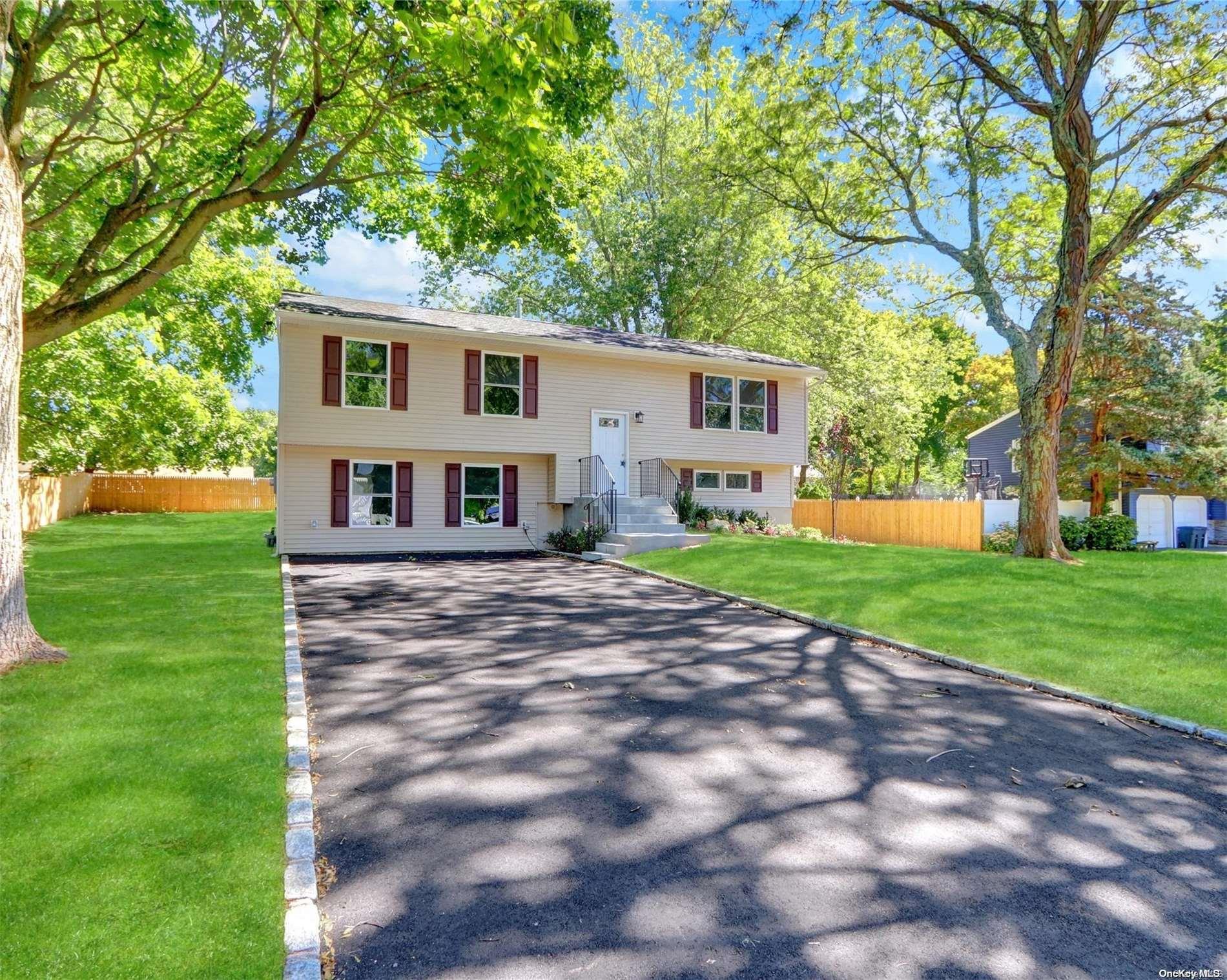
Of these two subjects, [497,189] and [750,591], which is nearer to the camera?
[497,189]

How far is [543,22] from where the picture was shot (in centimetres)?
517

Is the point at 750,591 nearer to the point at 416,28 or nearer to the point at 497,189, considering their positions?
the point at 497,189

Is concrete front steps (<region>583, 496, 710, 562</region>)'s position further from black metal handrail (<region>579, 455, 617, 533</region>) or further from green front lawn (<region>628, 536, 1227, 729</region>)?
green front lawn (<region>628, 536, 1227, 729</region>)

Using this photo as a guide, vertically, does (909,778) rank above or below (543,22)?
below

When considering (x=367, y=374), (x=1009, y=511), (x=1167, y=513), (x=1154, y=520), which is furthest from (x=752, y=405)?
(x=1167, y=513)

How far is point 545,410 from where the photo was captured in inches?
653

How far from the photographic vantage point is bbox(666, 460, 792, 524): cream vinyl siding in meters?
18.9

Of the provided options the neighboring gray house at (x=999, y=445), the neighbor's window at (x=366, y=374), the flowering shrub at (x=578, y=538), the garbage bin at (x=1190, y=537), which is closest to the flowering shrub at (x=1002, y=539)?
the garbage bin at (x=1190, y=537)

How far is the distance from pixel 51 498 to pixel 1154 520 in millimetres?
36871

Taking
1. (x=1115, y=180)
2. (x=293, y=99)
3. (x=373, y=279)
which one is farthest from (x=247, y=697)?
(x=373, y=279)

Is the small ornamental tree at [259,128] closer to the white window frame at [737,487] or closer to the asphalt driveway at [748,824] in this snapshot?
the asphalt driveway at [748,824]

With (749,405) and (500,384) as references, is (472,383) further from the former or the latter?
(749,405)

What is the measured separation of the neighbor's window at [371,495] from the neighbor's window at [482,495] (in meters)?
1.82

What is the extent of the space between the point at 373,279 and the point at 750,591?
98587 mm
